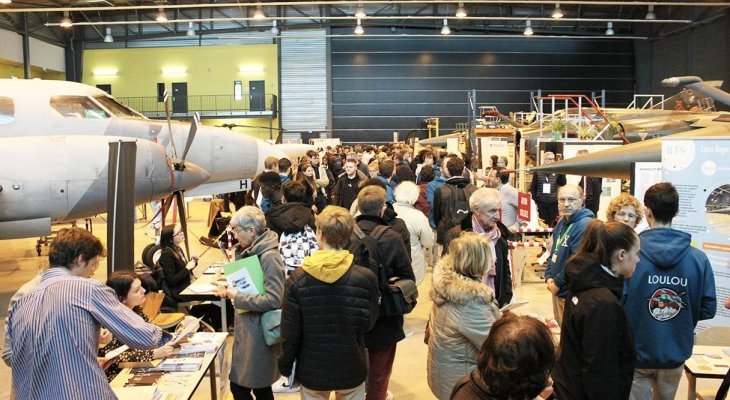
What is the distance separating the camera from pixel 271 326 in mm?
4180

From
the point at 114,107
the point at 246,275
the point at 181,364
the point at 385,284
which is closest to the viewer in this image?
the point at 181,364

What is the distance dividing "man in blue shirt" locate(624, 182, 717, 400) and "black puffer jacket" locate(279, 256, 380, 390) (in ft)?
5.23

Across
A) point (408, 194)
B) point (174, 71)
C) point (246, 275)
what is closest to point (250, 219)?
point (246, 275)

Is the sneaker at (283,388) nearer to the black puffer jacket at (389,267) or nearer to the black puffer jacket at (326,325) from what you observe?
the black puffer jacket at (389,267)

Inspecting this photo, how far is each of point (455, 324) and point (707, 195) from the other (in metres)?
2.85

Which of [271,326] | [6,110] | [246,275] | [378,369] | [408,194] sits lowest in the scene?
[378,369]

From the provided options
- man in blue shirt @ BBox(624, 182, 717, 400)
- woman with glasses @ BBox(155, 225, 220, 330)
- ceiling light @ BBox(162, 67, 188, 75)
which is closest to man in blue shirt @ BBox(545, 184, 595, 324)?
man in blue shirt @ BBox(624, 182, 717, 400)

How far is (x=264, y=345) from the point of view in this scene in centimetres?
423

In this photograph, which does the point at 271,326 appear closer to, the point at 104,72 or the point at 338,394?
the point at 338,394

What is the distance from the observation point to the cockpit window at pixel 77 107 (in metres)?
9.76

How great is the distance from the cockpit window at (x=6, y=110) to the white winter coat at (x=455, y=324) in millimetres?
8172

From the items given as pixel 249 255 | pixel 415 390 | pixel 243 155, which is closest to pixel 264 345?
pixel 249 255

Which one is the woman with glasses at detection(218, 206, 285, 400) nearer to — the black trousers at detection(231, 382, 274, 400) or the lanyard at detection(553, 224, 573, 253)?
the black trousers at detection(231, 382, 274, 400)

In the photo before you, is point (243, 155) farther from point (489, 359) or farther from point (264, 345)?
point (489, 359)
